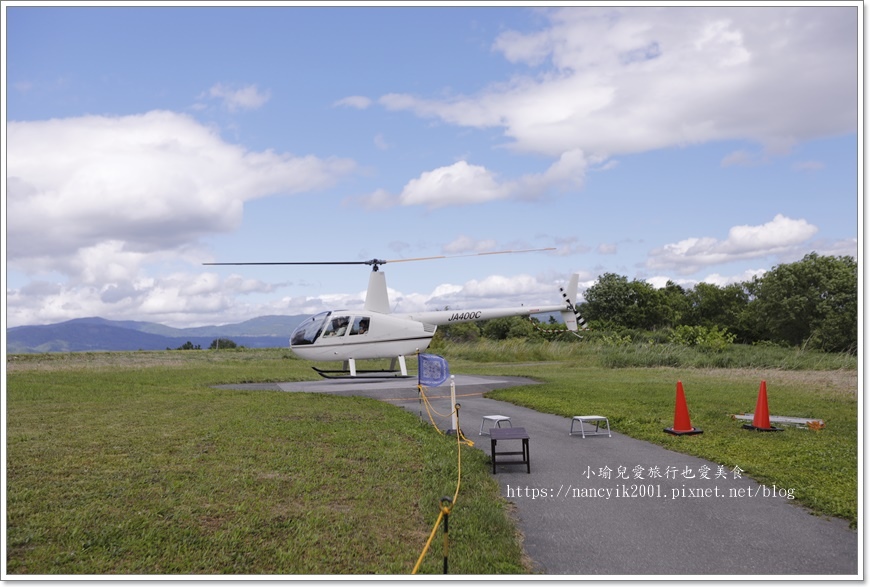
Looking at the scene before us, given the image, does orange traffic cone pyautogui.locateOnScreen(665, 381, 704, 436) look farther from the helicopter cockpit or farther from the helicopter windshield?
the helicopter windshield

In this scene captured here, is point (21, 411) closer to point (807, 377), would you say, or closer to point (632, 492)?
point (632, 492)

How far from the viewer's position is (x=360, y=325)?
17922 millimetres

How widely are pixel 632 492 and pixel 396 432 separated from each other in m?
4.28

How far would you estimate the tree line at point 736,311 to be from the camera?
34.0 m

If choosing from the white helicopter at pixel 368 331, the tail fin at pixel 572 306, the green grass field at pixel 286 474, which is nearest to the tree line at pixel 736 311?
the tail fin at pixel 572 306

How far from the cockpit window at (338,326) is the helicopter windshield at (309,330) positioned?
0.71 ft

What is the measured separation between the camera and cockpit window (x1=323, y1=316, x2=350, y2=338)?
58.3 ft

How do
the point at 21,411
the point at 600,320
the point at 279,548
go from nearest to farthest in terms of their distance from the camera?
the point at 279,548 < the point at 21,411 < the point at 600,320

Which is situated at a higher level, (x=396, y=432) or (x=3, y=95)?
(x=3, y=95)

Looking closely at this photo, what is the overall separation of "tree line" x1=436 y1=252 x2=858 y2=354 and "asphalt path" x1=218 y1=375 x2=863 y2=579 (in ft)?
79.7

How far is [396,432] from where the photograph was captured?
33.6 feet

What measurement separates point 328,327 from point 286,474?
10.4m

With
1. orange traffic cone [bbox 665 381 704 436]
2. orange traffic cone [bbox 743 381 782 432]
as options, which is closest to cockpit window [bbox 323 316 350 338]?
orange traffic cone [bbox 665 381 704 436]
